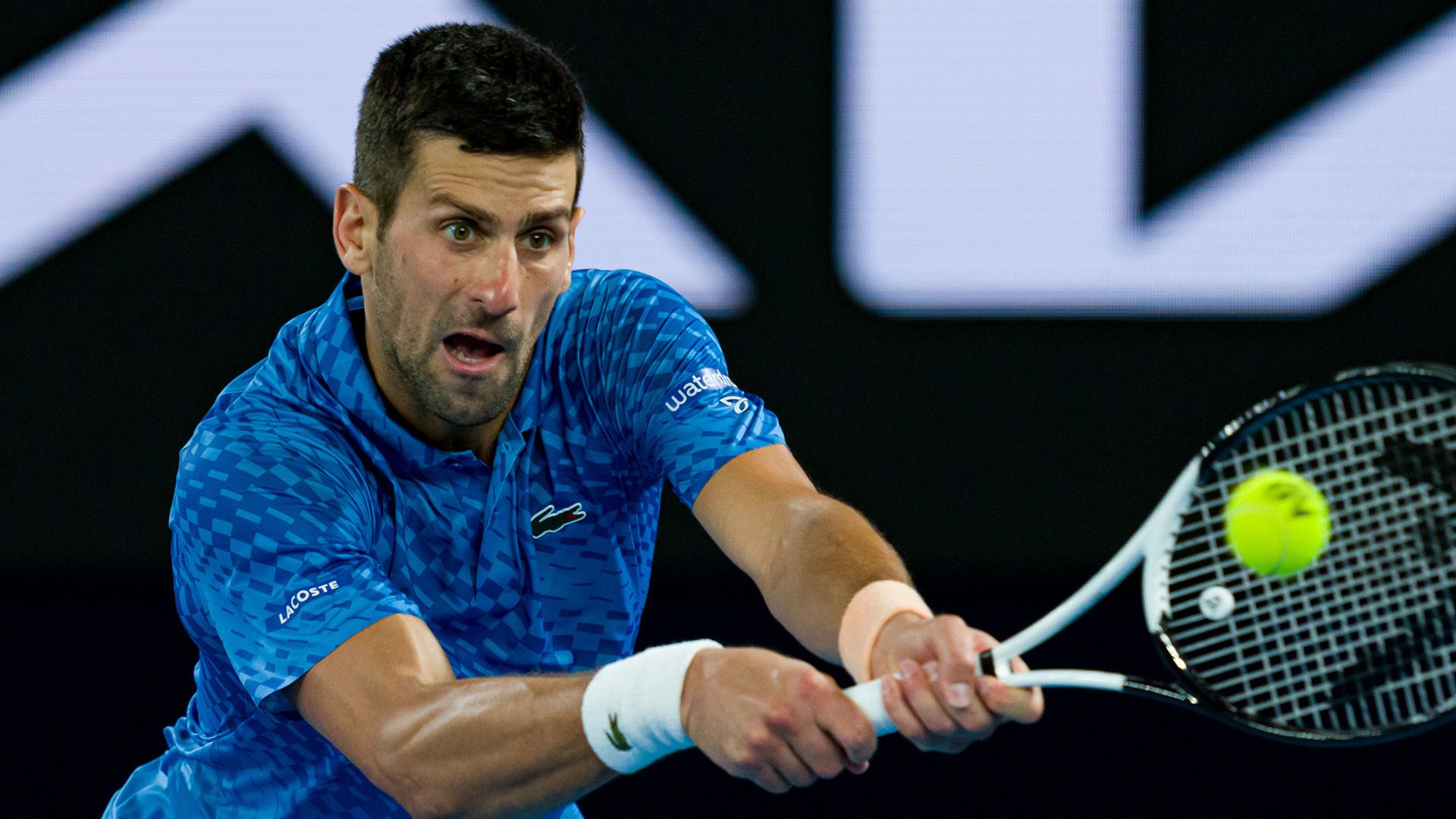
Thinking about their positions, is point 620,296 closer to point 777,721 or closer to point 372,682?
point 372,682

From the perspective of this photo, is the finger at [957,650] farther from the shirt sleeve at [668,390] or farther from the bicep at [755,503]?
the shirt sleeve at [668,390]

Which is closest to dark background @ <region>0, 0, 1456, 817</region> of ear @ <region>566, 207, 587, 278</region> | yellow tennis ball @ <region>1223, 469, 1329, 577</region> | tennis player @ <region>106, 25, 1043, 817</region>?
tennis player @ <region>106, 25, 1043, 817</region>

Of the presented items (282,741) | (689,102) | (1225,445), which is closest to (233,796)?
(282,741)

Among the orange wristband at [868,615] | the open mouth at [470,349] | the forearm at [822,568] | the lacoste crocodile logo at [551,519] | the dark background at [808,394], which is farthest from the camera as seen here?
the dark background at [808,394]

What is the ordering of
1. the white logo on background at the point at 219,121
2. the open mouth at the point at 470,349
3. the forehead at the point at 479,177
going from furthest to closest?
the white logo on background at the point at 219,121 < the open mouth at the point at 470,349 < the forehead at the point at 479,177

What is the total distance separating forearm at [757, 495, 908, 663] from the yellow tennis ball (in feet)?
1.53

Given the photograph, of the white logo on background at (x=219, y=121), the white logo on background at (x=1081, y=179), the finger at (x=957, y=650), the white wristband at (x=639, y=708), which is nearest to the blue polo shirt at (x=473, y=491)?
the white wristband at (x=639, y=708)

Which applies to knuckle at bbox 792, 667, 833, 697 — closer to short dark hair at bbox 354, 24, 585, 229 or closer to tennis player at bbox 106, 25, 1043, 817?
tennis player at bbox 106, 25, 1043, 817

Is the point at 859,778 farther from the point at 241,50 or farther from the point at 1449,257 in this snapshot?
the point at 241,50

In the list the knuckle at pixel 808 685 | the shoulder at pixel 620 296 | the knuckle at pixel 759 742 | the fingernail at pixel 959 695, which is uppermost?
the shoulder at pixel 620 296

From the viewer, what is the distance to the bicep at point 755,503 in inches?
104

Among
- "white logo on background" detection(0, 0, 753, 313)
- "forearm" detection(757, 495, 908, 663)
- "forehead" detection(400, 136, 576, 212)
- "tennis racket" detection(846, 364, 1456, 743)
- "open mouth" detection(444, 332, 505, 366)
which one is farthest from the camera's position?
"white logo on background" detection(0, 0, 753, 313)

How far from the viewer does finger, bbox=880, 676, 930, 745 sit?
208 centimetres

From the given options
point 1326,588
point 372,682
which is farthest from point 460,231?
point 1326,588
